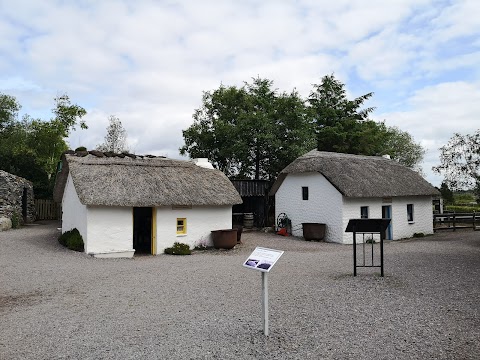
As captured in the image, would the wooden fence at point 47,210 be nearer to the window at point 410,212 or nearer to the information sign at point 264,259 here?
the window at point 410,212

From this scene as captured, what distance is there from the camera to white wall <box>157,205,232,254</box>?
1741 cm

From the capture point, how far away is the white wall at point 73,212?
16.3m

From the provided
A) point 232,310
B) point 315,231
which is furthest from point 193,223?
point 232,310

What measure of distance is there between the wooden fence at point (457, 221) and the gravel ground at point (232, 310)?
1361 centimetres

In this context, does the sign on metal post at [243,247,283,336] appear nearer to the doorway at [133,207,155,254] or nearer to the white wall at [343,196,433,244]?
the doorway at [133,207,155,254]

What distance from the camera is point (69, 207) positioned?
18844mm

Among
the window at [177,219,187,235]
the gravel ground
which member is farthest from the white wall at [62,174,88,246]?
the window at [177,219,187,235]

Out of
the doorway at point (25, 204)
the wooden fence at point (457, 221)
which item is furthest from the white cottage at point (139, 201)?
the wooden fence at point (457, 221)

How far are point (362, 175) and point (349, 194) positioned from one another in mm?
2731

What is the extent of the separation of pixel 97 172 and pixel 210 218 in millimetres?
5665

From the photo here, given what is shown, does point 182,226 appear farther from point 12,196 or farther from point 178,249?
point 12,196

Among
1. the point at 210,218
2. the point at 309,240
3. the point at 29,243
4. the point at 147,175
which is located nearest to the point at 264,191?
the point at 309,240

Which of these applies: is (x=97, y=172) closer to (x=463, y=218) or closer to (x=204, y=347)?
(x=204, y=347)

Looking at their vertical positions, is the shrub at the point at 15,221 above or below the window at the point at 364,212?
below
